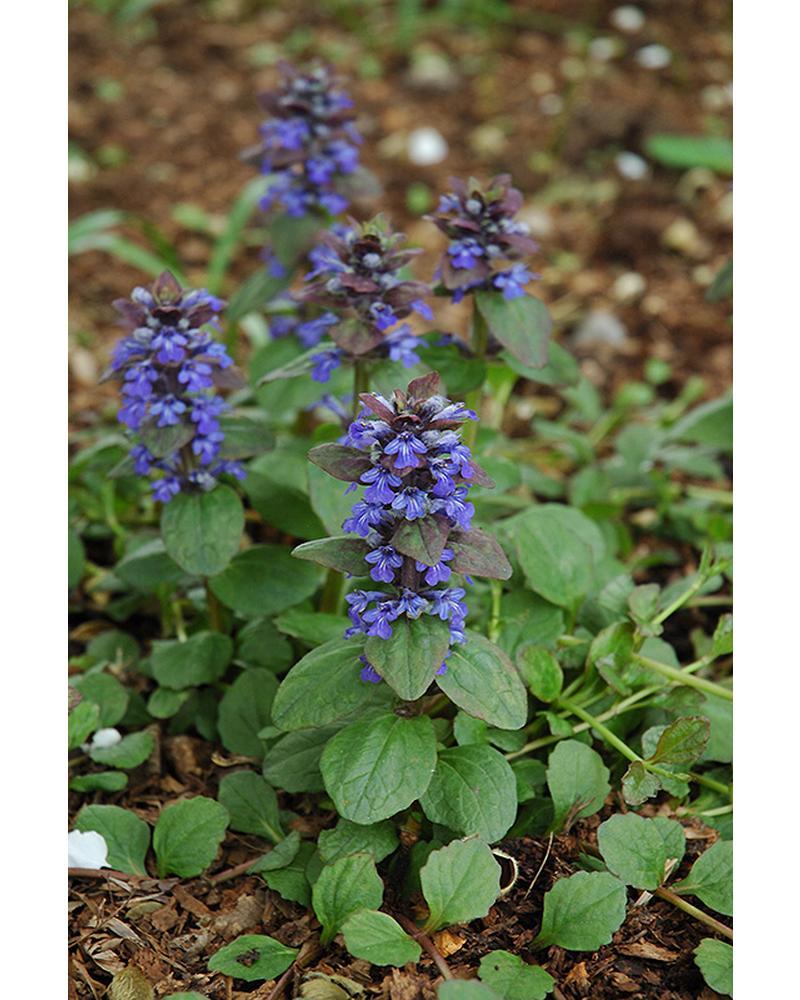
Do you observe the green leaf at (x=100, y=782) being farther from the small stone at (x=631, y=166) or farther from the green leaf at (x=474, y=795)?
the small stone at (x=631, y=166)

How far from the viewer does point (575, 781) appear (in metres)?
2.52

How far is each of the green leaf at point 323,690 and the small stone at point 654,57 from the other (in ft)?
13.2

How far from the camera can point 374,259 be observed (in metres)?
2.62

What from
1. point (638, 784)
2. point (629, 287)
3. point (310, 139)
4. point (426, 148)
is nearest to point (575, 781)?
point (638, 784)

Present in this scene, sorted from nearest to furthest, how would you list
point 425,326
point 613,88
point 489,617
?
1. point 489,617
2. point 425,326
3. point 613,88

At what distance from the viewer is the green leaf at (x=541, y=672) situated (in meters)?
2.63

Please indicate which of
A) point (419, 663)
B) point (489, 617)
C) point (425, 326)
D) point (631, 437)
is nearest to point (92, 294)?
point (425, 326)

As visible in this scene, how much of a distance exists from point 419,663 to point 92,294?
293 centimetres

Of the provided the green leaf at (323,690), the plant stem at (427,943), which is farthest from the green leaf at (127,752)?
the plant stem at (427,943)

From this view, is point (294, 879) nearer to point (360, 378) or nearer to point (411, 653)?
point (411, 653)

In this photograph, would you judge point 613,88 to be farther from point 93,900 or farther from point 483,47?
point 93,900

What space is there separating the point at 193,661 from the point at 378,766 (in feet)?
2.61

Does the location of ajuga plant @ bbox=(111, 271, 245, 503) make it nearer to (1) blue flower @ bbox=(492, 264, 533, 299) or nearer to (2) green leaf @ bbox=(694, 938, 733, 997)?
(1) blue flower @ bbox=(492, 264, 533, 299)

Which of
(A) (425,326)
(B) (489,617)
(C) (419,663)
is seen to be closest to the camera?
(C) (419,663)
